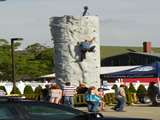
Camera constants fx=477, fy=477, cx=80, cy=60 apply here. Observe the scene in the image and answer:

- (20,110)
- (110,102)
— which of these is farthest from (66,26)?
(20,110)

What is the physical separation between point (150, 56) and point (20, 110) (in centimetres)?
6962

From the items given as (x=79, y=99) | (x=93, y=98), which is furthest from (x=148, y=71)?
(x=93, y=98)

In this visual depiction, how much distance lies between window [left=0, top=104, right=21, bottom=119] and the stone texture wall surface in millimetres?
21611

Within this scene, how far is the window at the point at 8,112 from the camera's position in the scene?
8.76 meters

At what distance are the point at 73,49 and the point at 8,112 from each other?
21.8 metres

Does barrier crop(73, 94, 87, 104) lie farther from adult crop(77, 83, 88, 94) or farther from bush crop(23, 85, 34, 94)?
bush crop(23, 85, 34, 94)

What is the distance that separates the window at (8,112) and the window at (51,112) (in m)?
0.28

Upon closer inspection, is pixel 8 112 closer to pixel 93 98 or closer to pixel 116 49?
pixel 93 98

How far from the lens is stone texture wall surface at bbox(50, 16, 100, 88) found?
30328mm

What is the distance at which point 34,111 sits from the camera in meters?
8.96

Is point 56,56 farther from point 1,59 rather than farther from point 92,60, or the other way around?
point 1,59

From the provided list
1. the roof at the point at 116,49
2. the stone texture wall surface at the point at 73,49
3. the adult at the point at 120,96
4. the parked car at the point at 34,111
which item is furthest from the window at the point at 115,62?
the parked car at the point at 34,111

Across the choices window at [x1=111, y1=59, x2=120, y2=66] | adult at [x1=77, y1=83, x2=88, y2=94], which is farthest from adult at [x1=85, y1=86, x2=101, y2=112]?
window at [x1=111, y1=59, x2=120, y2=66]

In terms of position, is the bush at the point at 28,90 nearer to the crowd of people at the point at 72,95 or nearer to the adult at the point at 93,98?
the crowd of people at the point at 72,95
